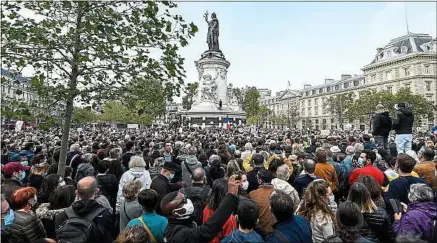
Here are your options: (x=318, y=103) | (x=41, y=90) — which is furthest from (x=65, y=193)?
(x=318, y=103)

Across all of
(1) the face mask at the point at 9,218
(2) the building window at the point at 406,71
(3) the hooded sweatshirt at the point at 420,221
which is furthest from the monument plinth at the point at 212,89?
(1) the face mask at the point at 9,218

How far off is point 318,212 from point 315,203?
128 mm

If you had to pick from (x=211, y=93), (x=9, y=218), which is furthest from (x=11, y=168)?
(x=211, y=93)

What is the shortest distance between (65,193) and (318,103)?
113 meters

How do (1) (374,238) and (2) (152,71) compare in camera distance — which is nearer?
(1) (374,238)

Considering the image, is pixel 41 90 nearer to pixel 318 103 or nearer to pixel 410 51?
pixel 410 51

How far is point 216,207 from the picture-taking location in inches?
188

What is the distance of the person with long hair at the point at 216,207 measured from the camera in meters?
4.27

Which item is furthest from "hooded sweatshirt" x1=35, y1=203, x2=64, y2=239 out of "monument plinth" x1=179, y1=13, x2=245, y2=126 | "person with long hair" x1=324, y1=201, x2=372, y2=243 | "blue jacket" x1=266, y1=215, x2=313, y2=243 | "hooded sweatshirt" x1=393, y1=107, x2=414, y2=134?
"monument plinth" x1=179, y1=13, x2=245, y2=126

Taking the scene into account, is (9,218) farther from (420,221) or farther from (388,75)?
(388,75)

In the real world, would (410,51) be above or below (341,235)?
above

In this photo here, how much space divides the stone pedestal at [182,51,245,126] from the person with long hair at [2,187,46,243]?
158 ft

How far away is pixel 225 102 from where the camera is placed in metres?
56.5

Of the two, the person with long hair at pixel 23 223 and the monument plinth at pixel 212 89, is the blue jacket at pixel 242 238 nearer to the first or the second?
the person with long hair at pixel 23 223
